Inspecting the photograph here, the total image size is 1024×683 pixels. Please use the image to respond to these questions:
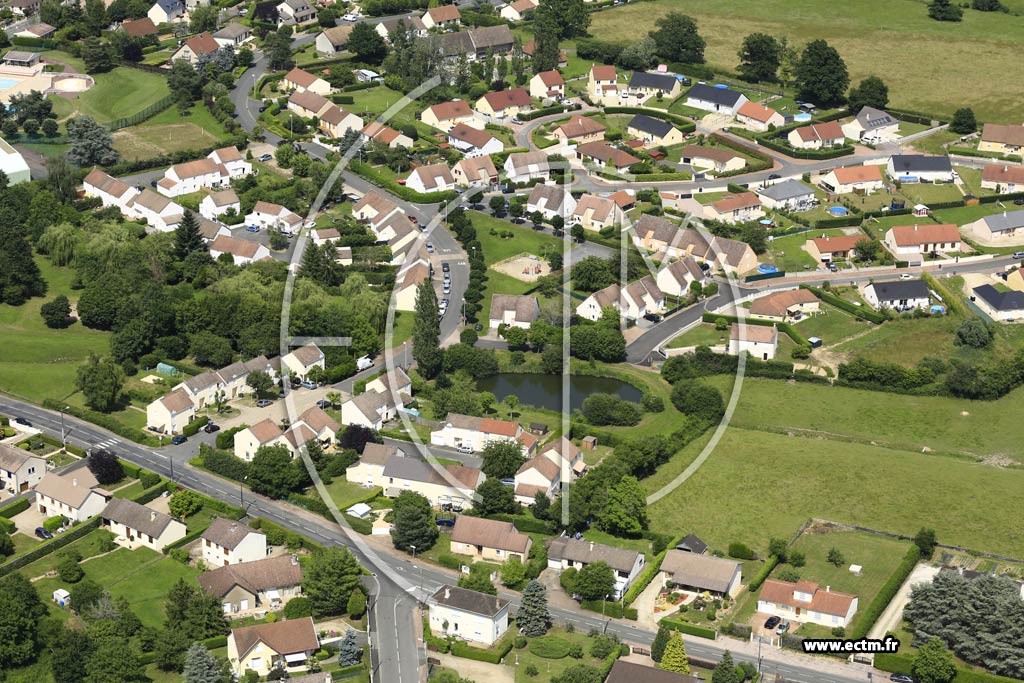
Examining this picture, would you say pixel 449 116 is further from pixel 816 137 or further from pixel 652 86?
pixel 816 137

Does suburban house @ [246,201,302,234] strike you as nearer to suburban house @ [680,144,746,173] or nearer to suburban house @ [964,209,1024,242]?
suburban house @ [680,144,746,173]

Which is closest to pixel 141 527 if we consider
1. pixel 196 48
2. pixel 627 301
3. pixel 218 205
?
pixel 627 301

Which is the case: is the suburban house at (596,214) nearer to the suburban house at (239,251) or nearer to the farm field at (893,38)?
the suburban house at (239,251)

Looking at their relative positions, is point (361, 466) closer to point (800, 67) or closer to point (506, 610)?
point (506, 610)

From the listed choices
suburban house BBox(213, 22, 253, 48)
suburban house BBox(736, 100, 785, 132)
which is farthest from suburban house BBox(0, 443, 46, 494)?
suburban house BBox(736, 100, 785, 132)

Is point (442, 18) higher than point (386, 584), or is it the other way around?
point (442, 18)

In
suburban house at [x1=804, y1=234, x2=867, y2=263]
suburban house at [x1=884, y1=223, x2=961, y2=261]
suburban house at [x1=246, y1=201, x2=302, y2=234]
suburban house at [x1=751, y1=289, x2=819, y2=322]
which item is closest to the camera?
suburban house at [x1=751, y1=289, x2=819, y2=322]

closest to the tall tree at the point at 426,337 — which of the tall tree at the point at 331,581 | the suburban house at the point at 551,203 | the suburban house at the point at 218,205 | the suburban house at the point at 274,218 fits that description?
the suburban house at the point at 274,218
